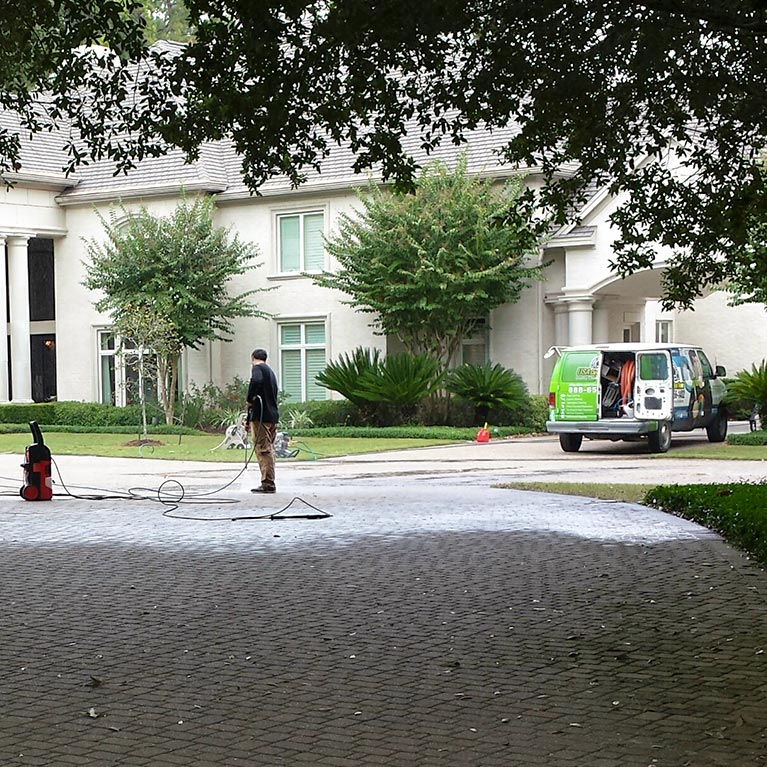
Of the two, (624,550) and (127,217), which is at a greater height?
(127,217)

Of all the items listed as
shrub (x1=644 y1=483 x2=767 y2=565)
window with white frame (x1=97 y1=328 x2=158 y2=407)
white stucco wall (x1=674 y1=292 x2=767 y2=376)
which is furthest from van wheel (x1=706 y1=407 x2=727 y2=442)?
window with white frame (x1=97 y1=328 x2=158 y2=407)

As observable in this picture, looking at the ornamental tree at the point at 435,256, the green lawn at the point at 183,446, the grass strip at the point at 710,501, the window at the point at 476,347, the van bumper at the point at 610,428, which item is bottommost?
the grass strip at the point at 710,501

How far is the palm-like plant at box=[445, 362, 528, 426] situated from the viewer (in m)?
33.1

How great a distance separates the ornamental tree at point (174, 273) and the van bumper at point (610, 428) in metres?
11.8

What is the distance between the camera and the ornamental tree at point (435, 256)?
32.6 m

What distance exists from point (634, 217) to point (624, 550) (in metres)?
3.01

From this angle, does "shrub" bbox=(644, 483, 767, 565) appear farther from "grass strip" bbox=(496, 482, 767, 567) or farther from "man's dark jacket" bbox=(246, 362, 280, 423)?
"man's dark jacket" bbox=(246, 362, 280, 423)

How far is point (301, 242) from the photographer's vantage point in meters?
37.4

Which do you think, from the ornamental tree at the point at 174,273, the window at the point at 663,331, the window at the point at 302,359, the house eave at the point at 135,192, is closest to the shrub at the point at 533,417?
the window at the point at 302,359

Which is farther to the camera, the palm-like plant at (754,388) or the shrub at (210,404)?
the shrub at (210,404)

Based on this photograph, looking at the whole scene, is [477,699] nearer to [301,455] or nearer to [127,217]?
[301,455]

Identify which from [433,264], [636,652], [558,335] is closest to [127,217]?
[433,264]

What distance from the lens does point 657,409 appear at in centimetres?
2617

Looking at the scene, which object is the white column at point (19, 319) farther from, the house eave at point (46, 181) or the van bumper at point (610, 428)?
the van bumper at point (610, 428)
